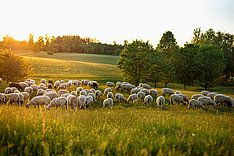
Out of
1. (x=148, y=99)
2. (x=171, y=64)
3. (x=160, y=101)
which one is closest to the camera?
(x=160, y=101)

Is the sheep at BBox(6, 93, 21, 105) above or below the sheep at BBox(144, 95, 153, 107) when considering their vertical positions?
above

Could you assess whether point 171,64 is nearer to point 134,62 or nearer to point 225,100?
point 134,62

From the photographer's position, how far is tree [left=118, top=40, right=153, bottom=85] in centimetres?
5353

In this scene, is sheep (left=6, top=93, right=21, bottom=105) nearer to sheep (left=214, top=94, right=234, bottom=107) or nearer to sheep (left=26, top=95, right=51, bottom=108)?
sheep (left=26, top=95, right=51, bottom=108)

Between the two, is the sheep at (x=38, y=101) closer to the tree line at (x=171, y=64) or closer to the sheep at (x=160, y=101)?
the sheep at (x=160, y=101)

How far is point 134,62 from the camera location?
53.8 meters

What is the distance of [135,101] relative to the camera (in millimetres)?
26312

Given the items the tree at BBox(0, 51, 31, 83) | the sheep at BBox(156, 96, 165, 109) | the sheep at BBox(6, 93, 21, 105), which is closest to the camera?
the sheep at BBox(6, 93, 21, 105)

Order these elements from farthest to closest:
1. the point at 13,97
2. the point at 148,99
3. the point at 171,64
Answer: the point at 171,64 < the point at 148,99 < the point at 13,97

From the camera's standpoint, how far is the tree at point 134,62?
53.5 metres

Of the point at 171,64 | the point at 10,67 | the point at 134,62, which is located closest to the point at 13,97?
the point at 10,67

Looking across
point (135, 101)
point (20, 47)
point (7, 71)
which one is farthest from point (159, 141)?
point (20, 47)

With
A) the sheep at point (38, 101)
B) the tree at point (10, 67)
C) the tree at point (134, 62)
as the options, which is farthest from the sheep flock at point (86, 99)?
the tree at point (134, 62)

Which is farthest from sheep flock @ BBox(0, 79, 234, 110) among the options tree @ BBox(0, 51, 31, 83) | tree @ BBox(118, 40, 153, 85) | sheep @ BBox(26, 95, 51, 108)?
tree @ BBox(118, 40, 153, 85)
